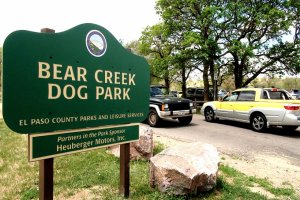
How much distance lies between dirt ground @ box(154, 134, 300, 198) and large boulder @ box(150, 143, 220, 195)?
0.99 m

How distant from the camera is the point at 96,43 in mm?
3496

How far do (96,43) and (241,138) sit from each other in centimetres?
703

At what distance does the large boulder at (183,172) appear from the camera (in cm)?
384

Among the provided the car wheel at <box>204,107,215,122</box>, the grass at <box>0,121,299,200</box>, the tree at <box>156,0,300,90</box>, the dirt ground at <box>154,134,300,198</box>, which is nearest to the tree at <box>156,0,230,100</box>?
the tree at <box>156,0,300,90</box>

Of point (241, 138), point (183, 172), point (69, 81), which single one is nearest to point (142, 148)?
Result: point (183, 172)

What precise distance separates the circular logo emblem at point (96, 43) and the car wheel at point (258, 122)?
8.34 meters

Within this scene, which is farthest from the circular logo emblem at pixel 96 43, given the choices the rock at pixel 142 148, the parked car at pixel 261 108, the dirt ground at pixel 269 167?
the parked car at pixel 261 108

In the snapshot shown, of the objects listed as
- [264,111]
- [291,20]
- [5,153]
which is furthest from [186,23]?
[5,153]

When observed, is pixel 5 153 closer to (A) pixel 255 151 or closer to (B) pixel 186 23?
(A) pixel 255 151

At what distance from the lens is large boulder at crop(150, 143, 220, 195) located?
3840 millimetres

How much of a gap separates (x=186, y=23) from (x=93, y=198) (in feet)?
58.7

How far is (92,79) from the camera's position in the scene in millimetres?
3367

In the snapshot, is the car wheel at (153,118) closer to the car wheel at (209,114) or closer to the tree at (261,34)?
the car wheel at (209,114)

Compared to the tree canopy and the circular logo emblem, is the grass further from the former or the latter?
the tree canopy
